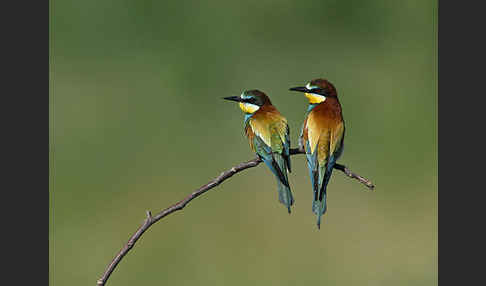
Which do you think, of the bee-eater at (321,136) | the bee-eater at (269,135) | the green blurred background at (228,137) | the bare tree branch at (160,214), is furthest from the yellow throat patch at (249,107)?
the green blurred background at (228,137)

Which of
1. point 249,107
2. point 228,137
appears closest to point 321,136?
point 249,107

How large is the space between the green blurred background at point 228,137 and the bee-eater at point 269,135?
639 millimetres

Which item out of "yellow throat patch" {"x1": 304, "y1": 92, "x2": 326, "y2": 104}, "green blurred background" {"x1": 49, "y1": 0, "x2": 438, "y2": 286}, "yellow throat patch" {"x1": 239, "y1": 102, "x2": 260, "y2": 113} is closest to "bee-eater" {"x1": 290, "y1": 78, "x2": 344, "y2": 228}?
"yellow throat patch" {"x1": 304, "y1": 92, "x2": 326, "y2": 104}

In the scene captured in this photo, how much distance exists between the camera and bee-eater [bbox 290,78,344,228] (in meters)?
2.42

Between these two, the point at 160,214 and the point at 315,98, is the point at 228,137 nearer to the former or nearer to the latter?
the point at 315,98

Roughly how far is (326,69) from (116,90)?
1276 mm

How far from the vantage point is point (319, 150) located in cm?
245

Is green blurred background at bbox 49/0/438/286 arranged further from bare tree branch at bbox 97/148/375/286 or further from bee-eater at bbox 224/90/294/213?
bare tree branch at bbox 97/148/375/286

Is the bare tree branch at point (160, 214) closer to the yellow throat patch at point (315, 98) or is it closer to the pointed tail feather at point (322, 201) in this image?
the pointed tail feather at point (322, 201)

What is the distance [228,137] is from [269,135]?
105cm

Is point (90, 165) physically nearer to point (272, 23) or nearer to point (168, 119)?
point (168, 119)

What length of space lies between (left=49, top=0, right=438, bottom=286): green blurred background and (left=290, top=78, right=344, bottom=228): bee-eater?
66cm

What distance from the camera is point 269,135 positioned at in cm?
254

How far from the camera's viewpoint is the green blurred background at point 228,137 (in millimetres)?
3326
